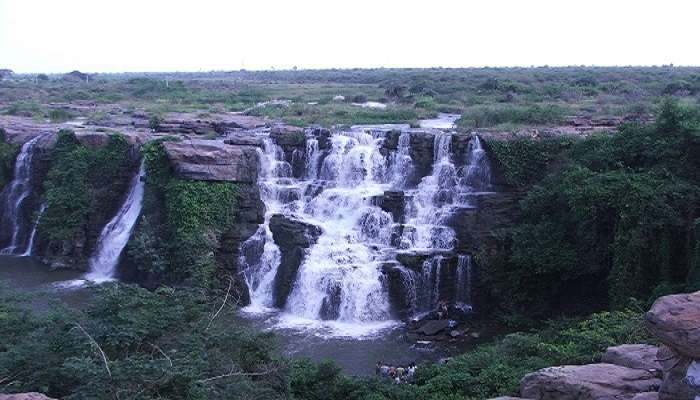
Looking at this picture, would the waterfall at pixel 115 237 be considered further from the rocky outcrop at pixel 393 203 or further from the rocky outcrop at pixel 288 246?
the rocky outcrop at pixel 393 203

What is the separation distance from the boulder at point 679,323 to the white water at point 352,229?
1053cm

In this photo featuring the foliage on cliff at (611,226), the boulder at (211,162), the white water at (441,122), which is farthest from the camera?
the white water at (441,122)

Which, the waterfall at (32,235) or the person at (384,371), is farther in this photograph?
the waterfall at (32,235)

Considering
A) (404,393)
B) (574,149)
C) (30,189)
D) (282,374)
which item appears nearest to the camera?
(282,374)

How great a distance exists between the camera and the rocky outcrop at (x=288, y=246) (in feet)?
62.4

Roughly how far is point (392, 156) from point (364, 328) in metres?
6.91

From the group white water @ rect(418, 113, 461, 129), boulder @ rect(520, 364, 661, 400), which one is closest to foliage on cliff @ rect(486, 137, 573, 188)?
white water @ rect(418, 113, 461, 129)

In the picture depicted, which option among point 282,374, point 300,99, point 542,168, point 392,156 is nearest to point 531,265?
point 542,168

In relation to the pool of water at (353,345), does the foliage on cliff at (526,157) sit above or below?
above

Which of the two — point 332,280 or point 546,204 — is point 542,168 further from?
point 332,280

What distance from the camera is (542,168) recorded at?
68.1 ft

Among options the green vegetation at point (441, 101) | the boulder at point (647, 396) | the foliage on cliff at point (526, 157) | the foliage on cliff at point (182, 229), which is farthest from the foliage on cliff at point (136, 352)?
the green vegetation at point (441, 101)

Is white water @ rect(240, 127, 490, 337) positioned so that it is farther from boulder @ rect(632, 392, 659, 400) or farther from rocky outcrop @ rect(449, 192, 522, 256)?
boulder @ rect(632, 392, 659, 400)

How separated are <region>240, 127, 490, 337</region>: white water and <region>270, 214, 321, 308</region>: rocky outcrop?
0.19 meters
